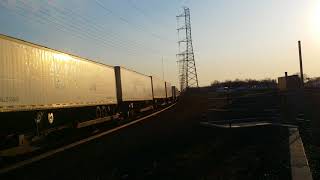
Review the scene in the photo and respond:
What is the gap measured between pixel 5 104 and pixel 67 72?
24.3 feet

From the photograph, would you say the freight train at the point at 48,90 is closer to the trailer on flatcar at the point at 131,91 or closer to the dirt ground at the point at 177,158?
the trailer on flatcar at the point at 131,91

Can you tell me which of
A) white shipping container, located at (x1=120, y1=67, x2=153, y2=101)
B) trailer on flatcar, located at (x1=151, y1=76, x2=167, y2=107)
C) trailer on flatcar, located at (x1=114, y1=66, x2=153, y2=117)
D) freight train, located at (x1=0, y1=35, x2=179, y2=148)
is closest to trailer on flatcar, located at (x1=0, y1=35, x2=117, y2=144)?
freight train, located at (x1=0, y1=35, x2=179, y2=148)

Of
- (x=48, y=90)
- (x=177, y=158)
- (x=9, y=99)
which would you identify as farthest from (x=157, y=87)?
(x=177, y=158)

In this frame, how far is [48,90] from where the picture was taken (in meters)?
19.8

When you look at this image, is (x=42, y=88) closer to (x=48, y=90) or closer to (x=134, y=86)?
(x=48, y=90)

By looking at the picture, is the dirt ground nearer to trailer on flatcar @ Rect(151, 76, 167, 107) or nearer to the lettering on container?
the lettering on container

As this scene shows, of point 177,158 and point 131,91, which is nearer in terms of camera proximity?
point 177,158

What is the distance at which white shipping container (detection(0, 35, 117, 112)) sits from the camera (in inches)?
627

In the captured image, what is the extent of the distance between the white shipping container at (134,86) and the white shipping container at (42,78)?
9.22 m

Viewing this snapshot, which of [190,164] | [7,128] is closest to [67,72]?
[7,128]

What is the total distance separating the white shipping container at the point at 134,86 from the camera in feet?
126

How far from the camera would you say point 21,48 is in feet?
56.1

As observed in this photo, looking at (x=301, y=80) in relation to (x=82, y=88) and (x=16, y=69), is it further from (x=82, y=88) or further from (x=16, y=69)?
(x=16, y=69)

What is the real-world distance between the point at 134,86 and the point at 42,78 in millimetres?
23712
